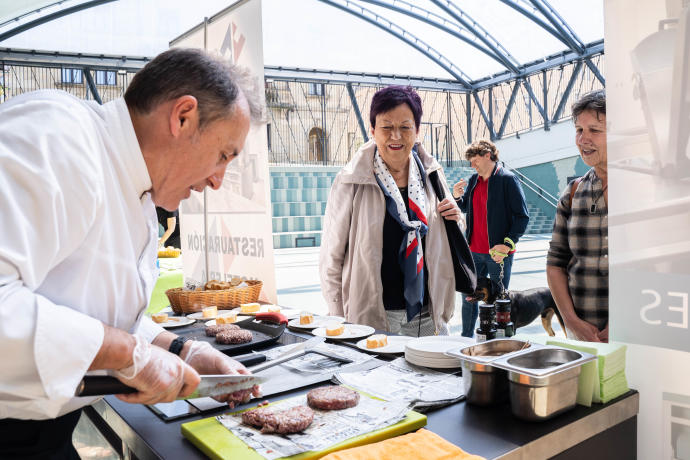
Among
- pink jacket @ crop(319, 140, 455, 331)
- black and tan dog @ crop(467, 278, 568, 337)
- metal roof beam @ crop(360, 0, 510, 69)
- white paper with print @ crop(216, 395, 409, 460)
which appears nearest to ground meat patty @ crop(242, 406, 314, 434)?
white paper with print @ crop(216, 395, 409, 460)

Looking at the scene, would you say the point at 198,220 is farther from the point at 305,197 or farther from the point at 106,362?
the point at 305,197

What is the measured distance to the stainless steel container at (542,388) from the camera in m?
1.09

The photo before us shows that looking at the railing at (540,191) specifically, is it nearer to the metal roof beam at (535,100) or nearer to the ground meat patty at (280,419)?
the metal roof beam at (535,100)

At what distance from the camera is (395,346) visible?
5.44 feet

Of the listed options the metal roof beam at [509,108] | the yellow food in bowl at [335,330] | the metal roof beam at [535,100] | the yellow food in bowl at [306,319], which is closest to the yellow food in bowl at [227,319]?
the yellow food in bowl at [306,319]

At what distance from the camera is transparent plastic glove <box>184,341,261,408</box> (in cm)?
121

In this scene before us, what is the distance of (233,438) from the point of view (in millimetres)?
1024

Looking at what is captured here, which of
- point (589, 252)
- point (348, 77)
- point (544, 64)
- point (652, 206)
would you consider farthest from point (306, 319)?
point (544, 64)

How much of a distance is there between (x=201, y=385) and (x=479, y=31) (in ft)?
52.9

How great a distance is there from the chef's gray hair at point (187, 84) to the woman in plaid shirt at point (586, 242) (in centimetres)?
157

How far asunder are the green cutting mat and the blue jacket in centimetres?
337

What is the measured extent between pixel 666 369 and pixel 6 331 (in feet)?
4.75

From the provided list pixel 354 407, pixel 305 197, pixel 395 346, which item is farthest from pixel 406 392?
pixel 305 197

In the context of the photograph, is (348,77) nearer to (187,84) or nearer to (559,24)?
(559,24)
